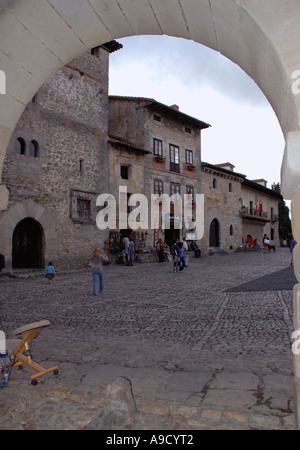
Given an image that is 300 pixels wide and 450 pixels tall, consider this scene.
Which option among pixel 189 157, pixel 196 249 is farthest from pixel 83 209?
pixel 189 157

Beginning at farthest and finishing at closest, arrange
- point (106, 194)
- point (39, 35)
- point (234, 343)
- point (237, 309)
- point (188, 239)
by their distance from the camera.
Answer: point (188, 239) → point (106, 194) → point (237, 309) → point (234, 343) → point (39, 35)

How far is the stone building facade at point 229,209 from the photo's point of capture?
27641mm

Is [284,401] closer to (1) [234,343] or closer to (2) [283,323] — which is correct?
(1) [234,343]

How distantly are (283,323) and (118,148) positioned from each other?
16352 mm

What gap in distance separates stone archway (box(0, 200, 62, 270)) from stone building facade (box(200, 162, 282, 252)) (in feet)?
44.0

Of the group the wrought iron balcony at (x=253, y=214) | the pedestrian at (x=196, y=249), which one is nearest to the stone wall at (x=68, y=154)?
the pedestrian at (x=196, y=249)

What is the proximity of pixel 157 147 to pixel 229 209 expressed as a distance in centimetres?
1004

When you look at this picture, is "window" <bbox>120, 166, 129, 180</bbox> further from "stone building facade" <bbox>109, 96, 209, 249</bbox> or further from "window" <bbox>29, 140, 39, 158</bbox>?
"window" <bbox>29, 140, 39, 158</bbox>

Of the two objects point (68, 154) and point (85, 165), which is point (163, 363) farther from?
point (85, 165)

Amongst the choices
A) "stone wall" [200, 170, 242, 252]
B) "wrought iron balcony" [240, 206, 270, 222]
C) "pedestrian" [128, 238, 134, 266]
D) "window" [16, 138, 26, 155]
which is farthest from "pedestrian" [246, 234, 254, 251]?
"window" [16, 138, 26, 155]

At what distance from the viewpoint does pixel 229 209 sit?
30031mm

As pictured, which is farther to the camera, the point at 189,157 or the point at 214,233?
the point at 214,233

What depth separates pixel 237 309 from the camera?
6.61 metres
